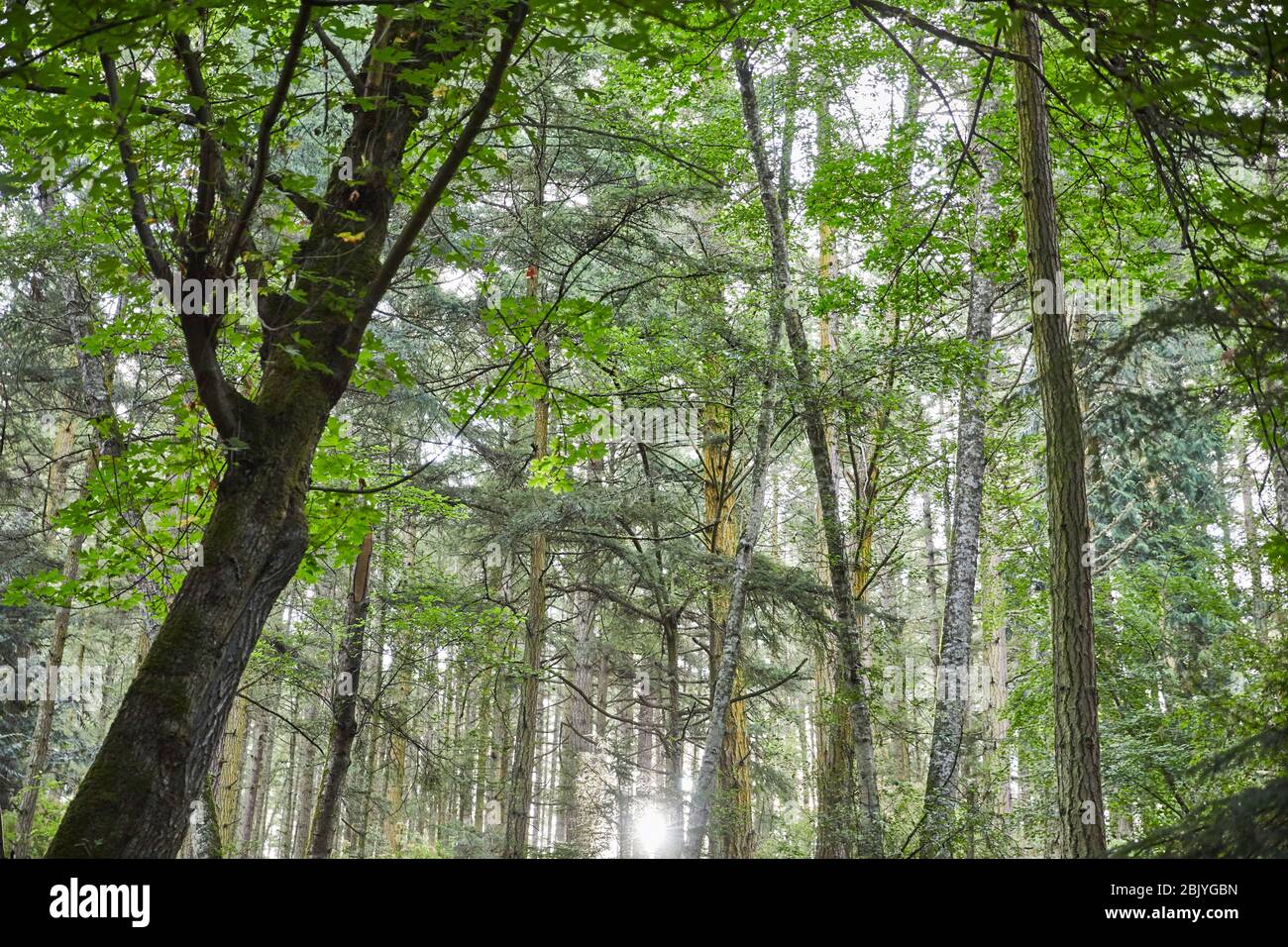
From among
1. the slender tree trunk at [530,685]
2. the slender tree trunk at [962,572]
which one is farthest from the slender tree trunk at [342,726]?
the slender tree trunk at [962,572]

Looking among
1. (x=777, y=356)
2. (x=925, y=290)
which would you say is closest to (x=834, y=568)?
(x=777, y=356)

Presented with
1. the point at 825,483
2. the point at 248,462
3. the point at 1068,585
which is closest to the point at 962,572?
the point at 825,483

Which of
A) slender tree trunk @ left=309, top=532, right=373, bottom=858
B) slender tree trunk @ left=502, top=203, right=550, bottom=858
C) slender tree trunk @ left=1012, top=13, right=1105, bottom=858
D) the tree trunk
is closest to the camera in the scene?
the tree trunk

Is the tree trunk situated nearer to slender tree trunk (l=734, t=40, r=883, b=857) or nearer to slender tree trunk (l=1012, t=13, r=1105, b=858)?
slender tree trunk (l=1012, t=13, r=1105, b=858)

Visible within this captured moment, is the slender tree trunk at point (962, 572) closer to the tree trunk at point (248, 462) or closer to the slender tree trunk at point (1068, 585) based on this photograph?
the slender tree trunk at point (1068, 585)

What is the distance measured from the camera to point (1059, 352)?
5.38m

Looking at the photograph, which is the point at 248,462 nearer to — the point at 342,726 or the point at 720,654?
the point at 342,726

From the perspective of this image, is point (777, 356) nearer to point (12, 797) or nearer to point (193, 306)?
point (193, 306)

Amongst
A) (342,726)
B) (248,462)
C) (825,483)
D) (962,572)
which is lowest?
(342,726)

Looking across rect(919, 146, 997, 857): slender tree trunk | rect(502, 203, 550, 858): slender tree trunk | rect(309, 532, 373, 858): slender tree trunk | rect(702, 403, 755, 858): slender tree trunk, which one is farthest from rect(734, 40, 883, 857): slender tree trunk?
rect(309, 532, 373, 858): slender tree trunk

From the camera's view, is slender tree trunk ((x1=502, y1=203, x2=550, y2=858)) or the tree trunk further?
slender tree trunk ((x1=502, y1=203, x2=550, y2=858))

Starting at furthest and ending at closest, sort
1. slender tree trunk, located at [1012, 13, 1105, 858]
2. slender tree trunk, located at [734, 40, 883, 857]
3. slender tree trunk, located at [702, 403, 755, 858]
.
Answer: slender tree trunk, located at [702, 403, 755, 858]
slender tree trunk, located at [734, 40, 883, 857]
slender tree trunk, located at [1012, 13, 1105, 858]

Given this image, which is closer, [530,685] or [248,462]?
[248,462]

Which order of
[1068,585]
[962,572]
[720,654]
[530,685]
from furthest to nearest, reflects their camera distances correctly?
[720,654], [530,685], [962,572], [1068,585]
